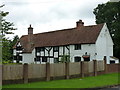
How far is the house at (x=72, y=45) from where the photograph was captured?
36.0 m

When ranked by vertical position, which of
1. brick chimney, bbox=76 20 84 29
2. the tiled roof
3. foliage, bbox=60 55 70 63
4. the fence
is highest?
brick chimney, bbox=76 20 84 29

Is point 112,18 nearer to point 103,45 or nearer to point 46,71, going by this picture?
point 103,45

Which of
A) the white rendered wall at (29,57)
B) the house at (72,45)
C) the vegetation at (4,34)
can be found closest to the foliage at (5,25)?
the vegetation at (4,34)

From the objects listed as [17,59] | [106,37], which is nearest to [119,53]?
[106,37]

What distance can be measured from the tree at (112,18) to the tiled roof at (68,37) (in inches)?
282

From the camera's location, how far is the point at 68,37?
4059 cm

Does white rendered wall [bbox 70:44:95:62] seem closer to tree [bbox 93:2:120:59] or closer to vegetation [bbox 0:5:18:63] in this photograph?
tree [bbox 93:2:120:59]

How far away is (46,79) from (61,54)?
2076cm

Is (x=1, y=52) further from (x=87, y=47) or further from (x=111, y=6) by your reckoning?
(x=111, y=6)

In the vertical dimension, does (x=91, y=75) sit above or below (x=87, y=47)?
below

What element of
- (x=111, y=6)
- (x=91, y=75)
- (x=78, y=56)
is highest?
(x=111, y=6)

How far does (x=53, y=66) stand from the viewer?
19.7 metres

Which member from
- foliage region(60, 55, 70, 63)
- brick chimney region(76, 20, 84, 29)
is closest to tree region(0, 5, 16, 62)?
foliage region(60, 55, 70, 63)

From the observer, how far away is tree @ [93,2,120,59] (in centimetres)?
4350
